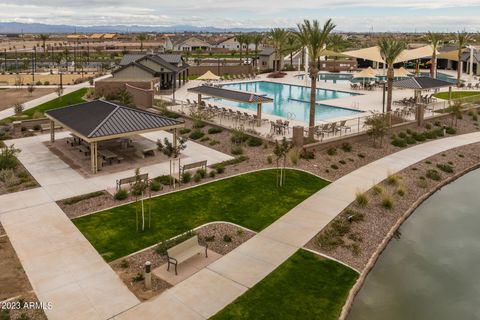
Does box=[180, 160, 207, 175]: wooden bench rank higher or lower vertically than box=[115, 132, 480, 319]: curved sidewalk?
higher

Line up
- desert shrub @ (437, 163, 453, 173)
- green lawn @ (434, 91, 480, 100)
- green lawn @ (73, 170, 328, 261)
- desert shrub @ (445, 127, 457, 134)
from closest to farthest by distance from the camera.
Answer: green lawn @ (73, 170, 328, 261)
desert shrub @ (437, 163, 453, 173)
desert shrub @ (445, 127, 457, 134)
green lawn @ (434, 91, 480, 100)

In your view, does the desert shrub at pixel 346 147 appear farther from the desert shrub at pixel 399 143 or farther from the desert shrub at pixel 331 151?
the desert shrub at pixel 399 143

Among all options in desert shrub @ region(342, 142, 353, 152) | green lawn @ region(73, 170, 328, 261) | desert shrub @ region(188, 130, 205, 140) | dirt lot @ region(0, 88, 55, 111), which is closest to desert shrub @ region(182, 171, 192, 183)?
green lawn @ region(73, 170, 328, 261)

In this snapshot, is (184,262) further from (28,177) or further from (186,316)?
(28,177)

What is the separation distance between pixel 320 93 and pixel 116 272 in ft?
151

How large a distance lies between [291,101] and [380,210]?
31.1m

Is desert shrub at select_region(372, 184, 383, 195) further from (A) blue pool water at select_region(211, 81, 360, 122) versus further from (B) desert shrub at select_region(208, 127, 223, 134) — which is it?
(A) blue pool water at select_region(211, 81, 360, 122)

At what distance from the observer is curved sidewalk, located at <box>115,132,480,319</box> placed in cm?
1258

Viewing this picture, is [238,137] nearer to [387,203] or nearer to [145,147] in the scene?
[145,147]

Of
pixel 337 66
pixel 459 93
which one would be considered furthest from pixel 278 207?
pixel 337 66

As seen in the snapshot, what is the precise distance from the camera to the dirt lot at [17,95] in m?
47.8

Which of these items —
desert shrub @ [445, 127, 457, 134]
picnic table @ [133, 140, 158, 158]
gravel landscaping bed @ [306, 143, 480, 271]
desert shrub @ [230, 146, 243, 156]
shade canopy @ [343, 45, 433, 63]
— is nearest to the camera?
gravel landscaping bed @ [306, 143, 480, 271]

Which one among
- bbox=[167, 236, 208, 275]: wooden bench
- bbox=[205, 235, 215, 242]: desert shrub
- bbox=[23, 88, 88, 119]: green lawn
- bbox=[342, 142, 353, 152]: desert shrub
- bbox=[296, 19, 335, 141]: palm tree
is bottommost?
bbox=[205, 235, 215, 242]: desert shrub

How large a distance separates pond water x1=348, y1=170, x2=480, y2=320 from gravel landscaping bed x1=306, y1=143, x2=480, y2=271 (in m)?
0.69
